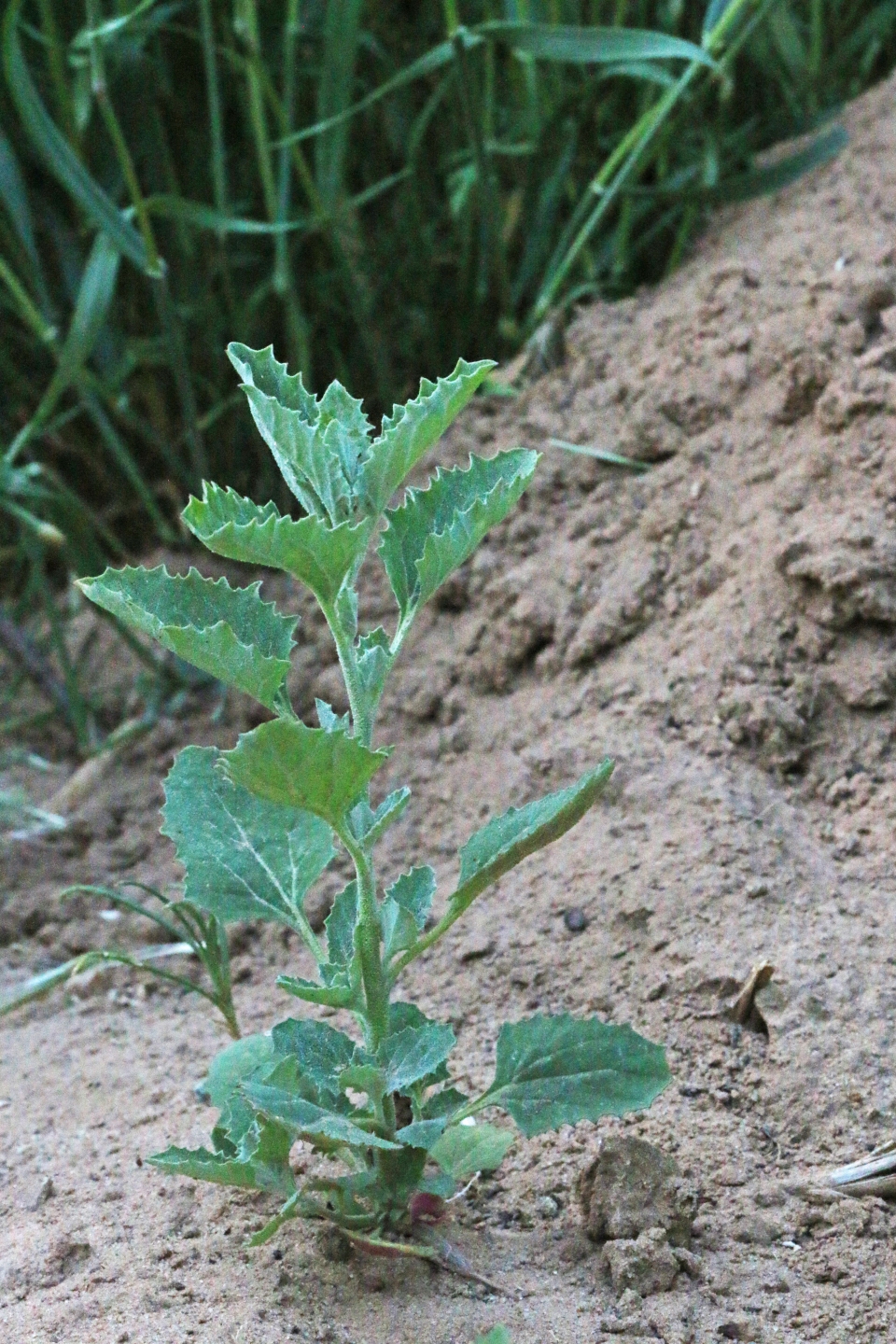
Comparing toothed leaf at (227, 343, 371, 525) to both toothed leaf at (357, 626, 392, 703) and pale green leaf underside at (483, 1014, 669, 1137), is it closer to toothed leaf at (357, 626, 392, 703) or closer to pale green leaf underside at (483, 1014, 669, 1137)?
toothed leaf at (357, 626, 392, 703)

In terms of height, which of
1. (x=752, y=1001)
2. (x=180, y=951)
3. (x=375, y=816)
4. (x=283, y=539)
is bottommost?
(x=180, y=951)

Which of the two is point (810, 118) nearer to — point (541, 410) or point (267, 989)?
point (541, 410)


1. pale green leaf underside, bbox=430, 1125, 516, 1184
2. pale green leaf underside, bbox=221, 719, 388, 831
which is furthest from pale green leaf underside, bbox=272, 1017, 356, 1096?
pale green leaf underside, bbox=221, 719, 388, 831

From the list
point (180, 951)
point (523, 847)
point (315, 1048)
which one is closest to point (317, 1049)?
point (315, 1048)

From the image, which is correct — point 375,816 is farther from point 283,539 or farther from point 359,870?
point 283,539

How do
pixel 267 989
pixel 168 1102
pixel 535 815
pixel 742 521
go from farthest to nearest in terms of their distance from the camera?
pixel 742 521 < pixel 267 989 < pixel 168 1102 < pixel 535 815

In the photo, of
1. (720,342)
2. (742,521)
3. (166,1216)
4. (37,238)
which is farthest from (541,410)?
(166,1216)

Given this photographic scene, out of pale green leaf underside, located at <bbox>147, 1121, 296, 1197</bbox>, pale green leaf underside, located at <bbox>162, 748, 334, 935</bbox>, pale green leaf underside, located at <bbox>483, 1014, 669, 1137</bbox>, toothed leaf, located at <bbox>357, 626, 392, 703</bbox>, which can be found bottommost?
pale green leaf underside, located at <bbox>483, 1014, 669, 1137</bbox>
